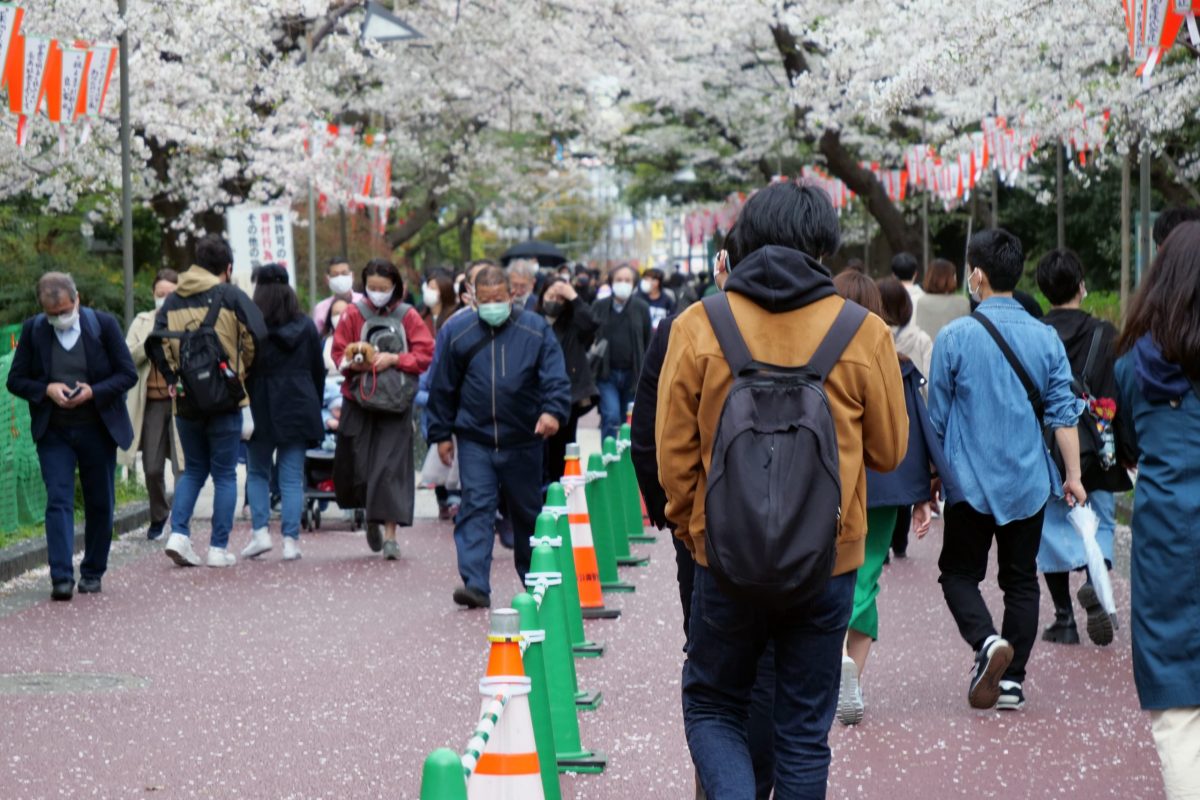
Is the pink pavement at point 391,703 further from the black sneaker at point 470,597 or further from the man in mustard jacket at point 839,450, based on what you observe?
the man in mustard jacket at point 839,450

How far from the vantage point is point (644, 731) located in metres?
7.09

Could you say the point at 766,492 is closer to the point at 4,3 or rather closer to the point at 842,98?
the point at 4,3

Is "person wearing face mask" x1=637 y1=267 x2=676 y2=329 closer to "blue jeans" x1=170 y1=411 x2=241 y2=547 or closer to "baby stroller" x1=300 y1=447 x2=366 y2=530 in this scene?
"baby stroller" x1=300 y1=447 x2=366 y2=530

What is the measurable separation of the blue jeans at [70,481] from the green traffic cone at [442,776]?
→ 759 cm

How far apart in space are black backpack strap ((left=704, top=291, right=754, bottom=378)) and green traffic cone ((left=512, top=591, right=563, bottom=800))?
4.63ft

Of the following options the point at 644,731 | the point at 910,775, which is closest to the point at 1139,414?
the point at 910,775

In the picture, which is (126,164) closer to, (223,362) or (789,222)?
(223,362)

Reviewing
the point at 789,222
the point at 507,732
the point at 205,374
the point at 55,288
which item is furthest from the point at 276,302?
the point at 789,222

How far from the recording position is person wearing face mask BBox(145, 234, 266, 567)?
463 inches

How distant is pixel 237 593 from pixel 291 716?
3.50 meters

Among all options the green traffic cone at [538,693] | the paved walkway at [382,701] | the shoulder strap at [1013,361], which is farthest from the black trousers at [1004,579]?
the green traffic cone at [538,693]

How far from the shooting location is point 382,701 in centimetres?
→ 777

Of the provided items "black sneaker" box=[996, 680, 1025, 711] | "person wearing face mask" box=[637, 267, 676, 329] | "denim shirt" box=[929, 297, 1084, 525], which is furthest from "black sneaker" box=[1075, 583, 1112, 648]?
"person wearing face mask" box=[637, 267, 676, 329]

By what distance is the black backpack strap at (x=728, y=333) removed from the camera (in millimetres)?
4270
